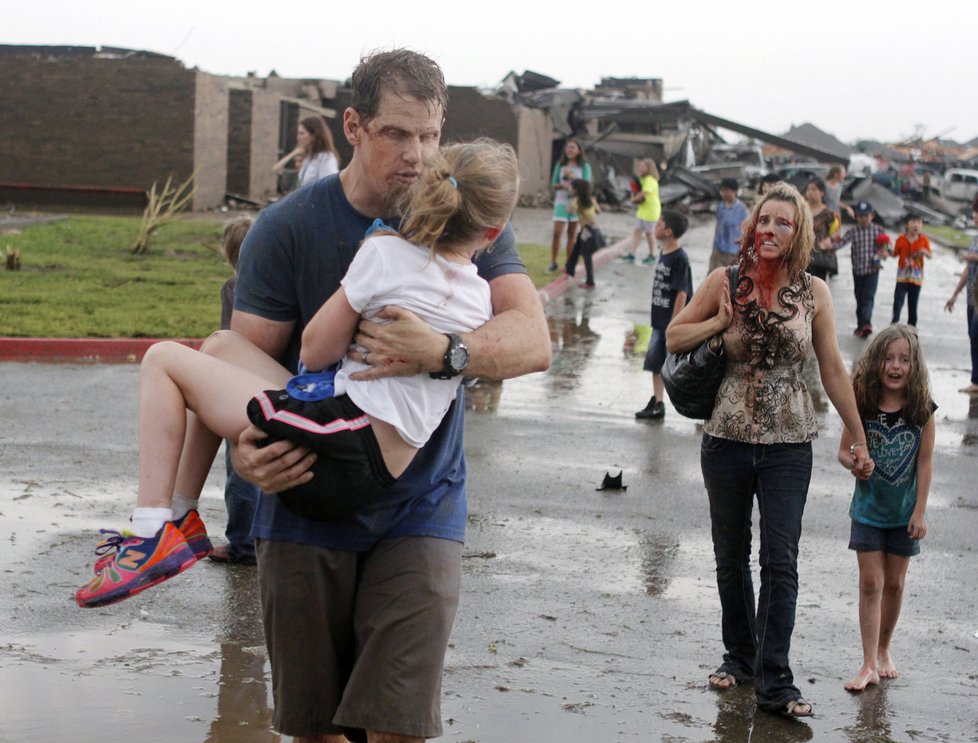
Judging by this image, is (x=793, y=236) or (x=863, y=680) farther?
(x=863, y=680)

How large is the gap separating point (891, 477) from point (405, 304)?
304cm

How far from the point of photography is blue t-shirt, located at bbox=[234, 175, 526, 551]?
3.23m

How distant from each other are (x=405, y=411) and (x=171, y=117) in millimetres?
25886

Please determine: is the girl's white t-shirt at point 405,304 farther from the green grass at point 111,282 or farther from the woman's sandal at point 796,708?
the green grass at point 111,282

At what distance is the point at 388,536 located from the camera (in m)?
3.24

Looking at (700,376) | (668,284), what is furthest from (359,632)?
(668,284)

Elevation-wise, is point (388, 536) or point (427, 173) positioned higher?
point (427, 173)

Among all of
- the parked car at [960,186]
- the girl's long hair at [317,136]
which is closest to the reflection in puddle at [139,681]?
the girl's long hair at [317,136]

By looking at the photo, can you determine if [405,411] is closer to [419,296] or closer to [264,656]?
[419,296]

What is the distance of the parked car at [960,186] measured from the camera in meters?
55.3

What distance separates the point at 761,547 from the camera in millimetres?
5074

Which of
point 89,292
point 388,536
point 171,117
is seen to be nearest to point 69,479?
point 388,536

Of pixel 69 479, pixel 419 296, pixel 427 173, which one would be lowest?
pixel 69 479

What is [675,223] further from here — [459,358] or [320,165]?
[459,358]
